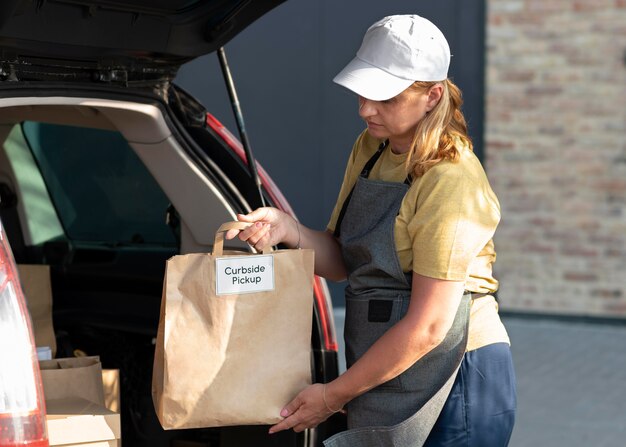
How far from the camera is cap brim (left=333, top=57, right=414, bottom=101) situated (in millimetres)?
2486

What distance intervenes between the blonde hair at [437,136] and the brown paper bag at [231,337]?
33cm

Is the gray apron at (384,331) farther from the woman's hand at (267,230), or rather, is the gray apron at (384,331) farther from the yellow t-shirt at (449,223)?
the woman's hand at (267,230)

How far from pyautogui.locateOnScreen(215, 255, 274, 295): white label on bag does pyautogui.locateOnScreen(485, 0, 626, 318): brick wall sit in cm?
601

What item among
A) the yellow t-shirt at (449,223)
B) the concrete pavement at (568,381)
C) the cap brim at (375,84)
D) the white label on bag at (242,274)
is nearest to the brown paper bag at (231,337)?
the white label on bag at (242,274)

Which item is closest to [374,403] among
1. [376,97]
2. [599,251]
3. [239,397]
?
[239,397]

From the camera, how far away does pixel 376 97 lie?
2484 millimetres

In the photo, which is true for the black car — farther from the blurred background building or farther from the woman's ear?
the blurred background building

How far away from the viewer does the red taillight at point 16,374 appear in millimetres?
2064

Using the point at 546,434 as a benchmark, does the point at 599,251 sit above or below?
above

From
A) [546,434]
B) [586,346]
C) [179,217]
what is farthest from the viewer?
[586,346]

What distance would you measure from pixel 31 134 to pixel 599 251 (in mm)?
5158

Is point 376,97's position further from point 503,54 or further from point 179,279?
point 503,54

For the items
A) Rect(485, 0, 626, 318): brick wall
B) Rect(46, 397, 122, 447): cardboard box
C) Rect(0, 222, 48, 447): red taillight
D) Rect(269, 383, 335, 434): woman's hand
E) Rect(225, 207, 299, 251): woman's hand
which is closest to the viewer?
Rect(0, 222, 48, 447): red taillight

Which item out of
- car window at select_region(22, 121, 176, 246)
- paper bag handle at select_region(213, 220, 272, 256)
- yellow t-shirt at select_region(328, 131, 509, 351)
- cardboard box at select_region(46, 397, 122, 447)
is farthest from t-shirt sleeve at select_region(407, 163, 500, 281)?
car window at select_region(22, 121, 176, 246)
